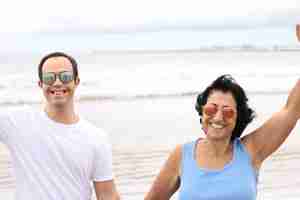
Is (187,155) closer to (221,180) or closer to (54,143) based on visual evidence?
(221,180)

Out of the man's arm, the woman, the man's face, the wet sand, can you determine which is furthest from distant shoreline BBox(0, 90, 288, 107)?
the woman

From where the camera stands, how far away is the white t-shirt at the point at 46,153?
3.29 metres

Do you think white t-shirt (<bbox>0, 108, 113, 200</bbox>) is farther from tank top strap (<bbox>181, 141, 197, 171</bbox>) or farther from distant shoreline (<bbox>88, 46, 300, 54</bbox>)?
distant shoreline (<bbox>88, 46, 300, 54</bbox>)

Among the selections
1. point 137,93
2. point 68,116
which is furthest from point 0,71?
point 68,116

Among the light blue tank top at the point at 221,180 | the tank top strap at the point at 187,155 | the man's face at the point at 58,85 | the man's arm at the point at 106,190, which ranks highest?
the man's face at the point at 58,85

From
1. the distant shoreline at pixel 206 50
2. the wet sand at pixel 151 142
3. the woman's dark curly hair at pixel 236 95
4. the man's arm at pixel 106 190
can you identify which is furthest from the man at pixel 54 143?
the distant shoreline at pixel 206 50

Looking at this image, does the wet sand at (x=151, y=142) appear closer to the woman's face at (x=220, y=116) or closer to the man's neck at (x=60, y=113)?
the man's neck at (x=60, y=113)

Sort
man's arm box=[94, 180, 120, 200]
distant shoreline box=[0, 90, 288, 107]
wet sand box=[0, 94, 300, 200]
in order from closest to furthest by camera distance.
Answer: man's arm box=[94, 180, 120, 200], wet sand box=[0, 94, 300, 200], distant shoreline box=[0, 90, 288, 107]

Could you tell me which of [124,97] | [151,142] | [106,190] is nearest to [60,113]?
[106,190]

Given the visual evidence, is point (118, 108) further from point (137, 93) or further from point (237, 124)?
A: point (237, 124)

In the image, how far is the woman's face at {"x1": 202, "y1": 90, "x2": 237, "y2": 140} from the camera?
3.18 metres

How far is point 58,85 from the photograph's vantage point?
11.0 feet

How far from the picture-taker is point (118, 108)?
1608cm

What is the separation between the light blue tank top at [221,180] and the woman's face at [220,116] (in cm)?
12
